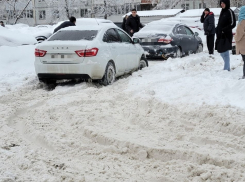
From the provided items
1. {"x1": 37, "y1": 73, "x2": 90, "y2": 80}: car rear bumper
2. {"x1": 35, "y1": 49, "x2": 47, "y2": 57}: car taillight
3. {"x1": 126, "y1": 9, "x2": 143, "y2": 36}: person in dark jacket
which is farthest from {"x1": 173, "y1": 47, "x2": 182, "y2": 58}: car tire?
{"x1": 35, "y1": 49, "x2": 47, "y2": 57}: car taillight

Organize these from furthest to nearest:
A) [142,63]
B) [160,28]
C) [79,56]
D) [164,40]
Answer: [160,28]
[164,40]
[142,63]
[79,56]

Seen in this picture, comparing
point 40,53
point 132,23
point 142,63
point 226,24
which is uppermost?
point 132,23

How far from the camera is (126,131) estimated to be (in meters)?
5.49

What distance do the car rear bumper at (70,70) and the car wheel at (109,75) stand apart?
20cm

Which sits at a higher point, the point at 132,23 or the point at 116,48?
the point at 132,23

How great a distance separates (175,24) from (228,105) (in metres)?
9.38

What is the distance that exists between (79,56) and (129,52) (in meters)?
2.35

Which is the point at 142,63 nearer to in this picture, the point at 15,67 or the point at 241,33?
the point at 15,67

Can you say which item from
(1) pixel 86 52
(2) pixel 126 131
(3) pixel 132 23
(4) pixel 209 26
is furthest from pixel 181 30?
(2) pixel 126 131

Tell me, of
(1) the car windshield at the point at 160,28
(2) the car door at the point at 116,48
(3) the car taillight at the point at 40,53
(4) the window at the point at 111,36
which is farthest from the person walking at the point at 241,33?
(1) the car windshield at the point at 160,28

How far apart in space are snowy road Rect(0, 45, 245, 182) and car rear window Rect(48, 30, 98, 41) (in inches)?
44.5

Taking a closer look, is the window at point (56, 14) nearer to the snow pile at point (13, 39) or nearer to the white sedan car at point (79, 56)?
the snow pile at point (13, 39)

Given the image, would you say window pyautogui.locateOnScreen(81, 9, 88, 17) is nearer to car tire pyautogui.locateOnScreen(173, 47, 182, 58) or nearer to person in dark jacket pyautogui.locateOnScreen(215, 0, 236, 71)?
car tire pyautogui.locateOnScreen(173, 47, 182, 58)

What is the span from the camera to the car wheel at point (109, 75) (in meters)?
9.04
